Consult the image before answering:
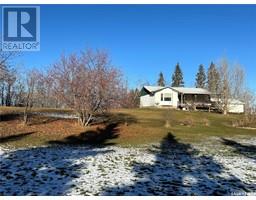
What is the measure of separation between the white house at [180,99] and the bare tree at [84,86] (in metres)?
37.9

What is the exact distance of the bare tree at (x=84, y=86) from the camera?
2819cm

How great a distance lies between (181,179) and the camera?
10750mm

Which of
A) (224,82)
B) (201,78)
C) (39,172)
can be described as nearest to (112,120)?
(39,172)

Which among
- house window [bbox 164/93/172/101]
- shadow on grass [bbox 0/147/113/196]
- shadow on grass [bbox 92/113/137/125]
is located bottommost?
shadow on grass [bbox 0/147/113/196]

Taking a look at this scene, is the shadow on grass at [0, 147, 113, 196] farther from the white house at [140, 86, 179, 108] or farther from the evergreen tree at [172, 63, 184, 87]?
the evergreen tree at [172, 63, 184, 87]

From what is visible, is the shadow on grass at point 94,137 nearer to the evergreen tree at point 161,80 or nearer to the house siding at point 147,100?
the house siding at point 147,100

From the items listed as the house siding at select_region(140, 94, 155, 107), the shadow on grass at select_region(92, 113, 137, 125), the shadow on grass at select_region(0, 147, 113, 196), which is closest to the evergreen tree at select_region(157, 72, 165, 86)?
the house siding at select_region(140, 94, 155, 107)

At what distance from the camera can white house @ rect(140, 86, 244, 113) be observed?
66562 millimetres

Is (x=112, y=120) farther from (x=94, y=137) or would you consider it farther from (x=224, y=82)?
(x=224, y=82)

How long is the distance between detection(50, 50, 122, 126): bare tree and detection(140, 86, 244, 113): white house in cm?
3794

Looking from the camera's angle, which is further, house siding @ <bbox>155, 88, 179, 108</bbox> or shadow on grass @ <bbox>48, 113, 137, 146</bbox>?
house siding @ <bbox>155, 88, 179, 108</bbox>

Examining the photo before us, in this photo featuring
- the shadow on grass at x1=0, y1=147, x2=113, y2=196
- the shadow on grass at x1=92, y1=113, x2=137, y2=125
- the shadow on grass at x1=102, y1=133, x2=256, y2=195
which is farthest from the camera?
the shadow on grass at x1=92, y1=113, x2=137, y2=125

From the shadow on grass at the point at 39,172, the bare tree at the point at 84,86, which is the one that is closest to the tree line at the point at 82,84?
the bare tree at the point at 84,86

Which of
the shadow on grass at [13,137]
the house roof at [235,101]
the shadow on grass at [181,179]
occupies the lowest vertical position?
the shadow on grass at [181,179]
